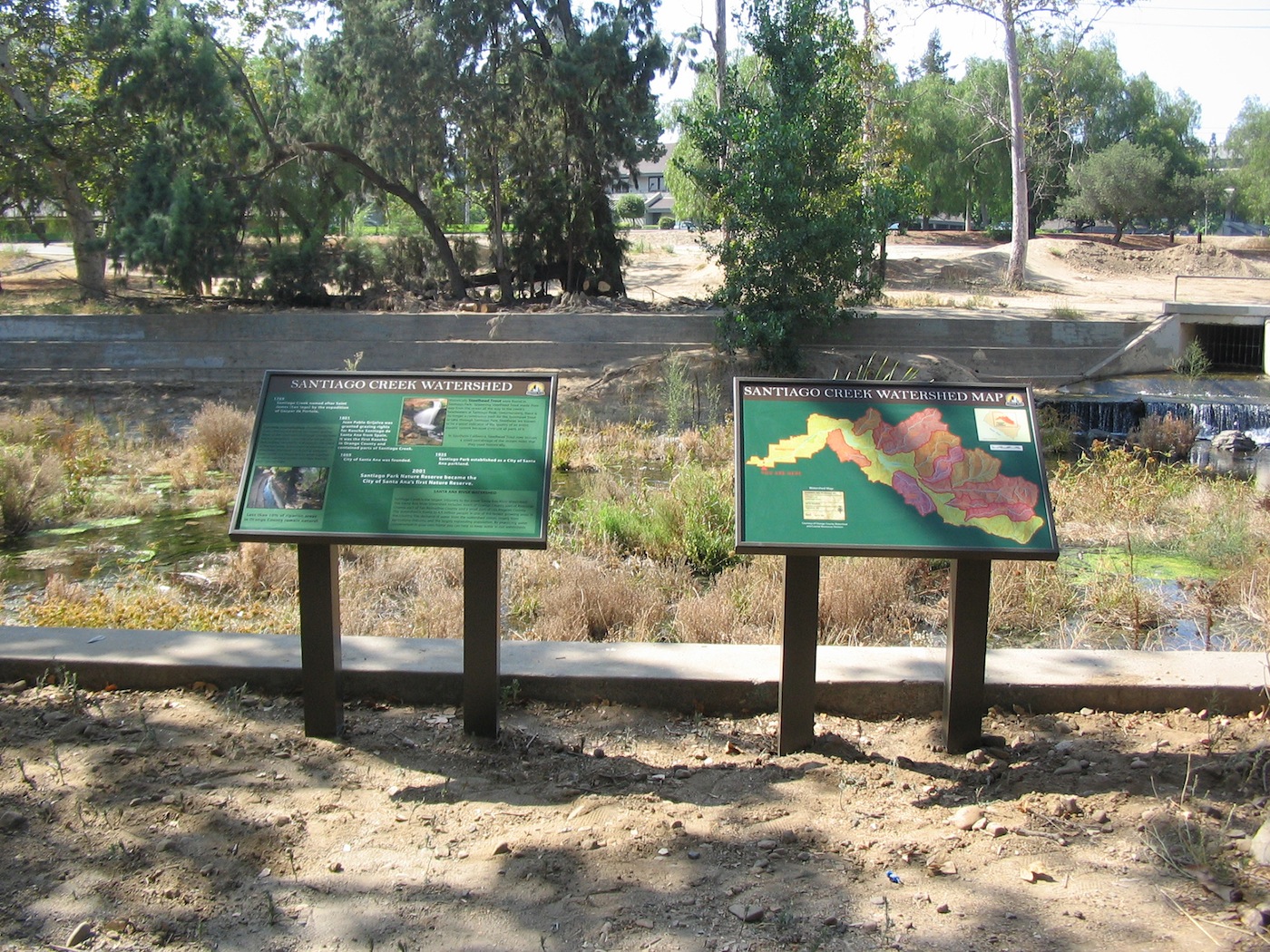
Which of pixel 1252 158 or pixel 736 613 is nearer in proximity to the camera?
pixel 736 613

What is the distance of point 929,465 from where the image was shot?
4.16 metres

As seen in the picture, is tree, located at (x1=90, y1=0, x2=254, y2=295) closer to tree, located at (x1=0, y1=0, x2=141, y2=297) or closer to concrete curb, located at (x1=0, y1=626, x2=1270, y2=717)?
tree, located at (x1=0, y1=0, x2=141, y2=297)

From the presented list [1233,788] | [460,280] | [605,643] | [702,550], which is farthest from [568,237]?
[1233,788]

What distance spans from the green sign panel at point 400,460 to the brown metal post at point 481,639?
0.23 meters

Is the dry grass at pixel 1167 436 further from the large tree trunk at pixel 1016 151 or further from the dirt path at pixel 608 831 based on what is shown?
the dirt path at pixel 608 831

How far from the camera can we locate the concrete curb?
15.4ft

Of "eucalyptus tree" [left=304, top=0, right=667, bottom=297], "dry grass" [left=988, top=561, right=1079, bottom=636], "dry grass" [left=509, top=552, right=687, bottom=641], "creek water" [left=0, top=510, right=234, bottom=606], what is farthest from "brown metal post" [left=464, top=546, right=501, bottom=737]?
"eucalyptus tree" [left=304, top=0, right=667, bottom=297]

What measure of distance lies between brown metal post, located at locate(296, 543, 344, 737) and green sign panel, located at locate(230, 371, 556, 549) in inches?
9.3

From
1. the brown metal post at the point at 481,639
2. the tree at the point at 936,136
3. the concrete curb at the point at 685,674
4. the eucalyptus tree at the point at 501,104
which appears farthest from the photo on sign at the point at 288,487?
the tree at the point at 936,136

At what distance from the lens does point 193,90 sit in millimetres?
21312

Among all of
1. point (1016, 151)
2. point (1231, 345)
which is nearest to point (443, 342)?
point (1016, 151)

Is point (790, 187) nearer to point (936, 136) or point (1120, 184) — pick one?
A: point (936, 136)

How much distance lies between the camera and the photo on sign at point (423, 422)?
169 inches

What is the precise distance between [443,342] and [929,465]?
18.6m
